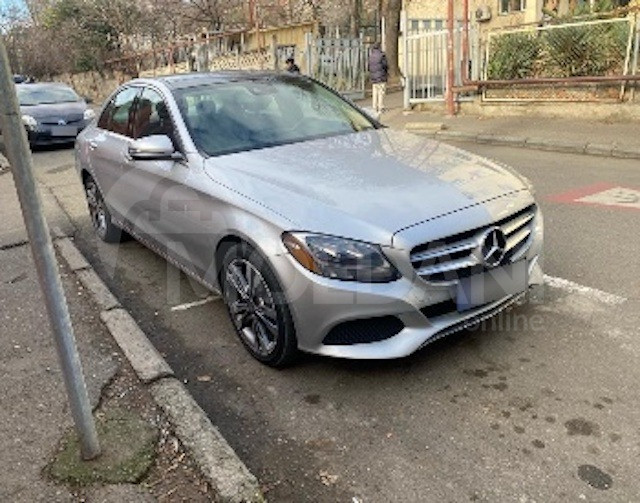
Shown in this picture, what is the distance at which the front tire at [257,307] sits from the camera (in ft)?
10.3

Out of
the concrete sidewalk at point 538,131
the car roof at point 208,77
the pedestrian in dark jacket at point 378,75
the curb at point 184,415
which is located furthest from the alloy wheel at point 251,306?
the pedestrian in dark jacket at point 378,75

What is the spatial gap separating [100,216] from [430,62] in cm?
943

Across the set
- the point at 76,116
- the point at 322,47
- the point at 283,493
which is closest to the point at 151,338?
the point at 283,493

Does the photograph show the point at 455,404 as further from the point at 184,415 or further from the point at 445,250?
the point at 184,415

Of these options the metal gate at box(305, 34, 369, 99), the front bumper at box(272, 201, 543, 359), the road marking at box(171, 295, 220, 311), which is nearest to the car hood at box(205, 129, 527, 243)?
the front bumper at box(272, 201, 543, 359)

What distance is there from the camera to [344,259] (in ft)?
9.41

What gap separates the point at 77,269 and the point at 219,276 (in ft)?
6.09

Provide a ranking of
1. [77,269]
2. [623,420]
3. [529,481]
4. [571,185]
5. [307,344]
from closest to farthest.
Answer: [529,481], [623,420], [307,344], [77,269], [571,185]

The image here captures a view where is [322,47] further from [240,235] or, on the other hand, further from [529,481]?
[529,481]

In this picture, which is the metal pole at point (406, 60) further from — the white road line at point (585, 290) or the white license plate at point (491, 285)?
the white license plate at point (491, 285)

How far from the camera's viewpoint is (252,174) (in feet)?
11.4

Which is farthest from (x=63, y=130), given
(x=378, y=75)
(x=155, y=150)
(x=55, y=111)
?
(x=155, y=150)

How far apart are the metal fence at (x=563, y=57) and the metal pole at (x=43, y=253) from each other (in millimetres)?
10221

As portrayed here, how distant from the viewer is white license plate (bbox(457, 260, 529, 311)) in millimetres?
3014
